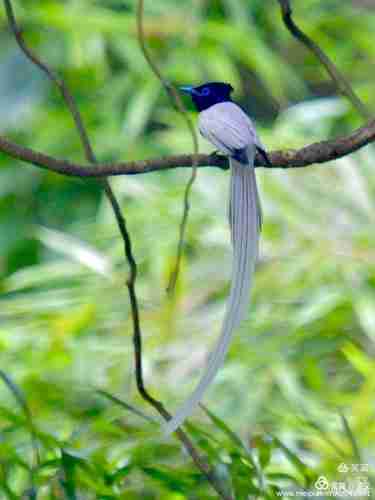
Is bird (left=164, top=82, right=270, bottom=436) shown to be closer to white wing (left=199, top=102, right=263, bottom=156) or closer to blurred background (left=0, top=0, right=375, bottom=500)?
white wing (left=199, top=102, right=263, bottom=156)

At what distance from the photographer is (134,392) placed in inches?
88.1

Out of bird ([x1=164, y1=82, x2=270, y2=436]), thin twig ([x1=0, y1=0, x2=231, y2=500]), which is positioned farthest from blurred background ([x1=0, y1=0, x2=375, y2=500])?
bird ([x1=164, y1=82, x2=270, y2=436])

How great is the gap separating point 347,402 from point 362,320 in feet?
0.67

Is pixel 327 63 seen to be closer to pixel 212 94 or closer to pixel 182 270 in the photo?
pixel 212 94

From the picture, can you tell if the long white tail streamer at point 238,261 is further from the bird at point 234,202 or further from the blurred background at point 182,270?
the blurred background at point 182,270

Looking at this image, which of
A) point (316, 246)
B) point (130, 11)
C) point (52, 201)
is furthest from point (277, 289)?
point (130, 11)

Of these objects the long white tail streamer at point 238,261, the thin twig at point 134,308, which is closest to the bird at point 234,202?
the long white tail streamer at point 238,261

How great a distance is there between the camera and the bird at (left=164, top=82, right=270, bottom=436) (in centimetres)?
86

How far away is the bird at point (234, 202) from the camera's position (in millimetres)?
862

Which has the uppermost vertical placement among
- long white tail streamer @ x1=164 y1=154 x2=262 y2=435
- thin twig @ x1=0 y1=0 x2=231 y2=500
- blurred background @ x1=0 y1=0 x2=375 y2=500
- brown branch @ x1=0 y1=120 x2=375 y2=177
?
brown branch @ x1=0 y1=120 x2=375 y2=177

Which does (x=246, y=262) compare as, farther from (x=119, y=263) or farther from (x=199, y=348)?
(x=119, y=263)

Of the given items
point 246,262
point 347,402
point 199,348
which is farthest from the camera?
point 199,348

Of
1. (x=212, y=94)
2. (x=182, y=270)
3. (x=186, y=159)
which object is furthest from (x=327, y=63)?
(x=182, y=270)

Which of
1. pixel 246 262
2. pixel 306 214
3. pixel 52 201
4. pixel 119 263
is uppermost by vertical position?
pixel 246 262
